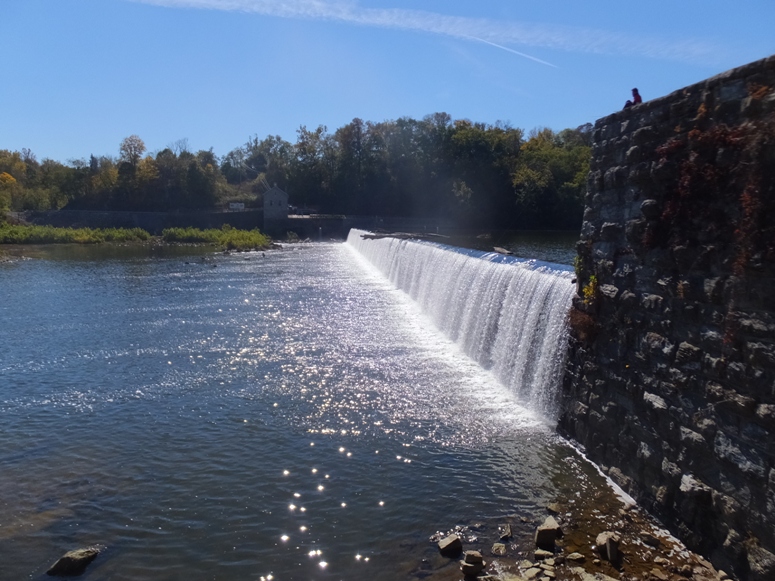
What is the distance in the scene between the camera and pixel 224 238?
186ft

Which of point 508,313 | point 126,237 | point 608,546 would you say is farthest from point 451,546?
point 126,237

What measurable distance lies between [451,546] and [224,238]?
173 feet

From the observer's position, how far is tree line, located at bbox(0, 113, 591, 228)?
73.2 metres

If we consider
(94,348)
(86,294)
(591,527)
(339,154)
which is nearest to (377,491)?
(591,527)

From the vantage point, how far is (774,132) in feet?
18.4

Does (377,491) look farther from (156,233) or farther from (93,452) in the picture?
(156,233)

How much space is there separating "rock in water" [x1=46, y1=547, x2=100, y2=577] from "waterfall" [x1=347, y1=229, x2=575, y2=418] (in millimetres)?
7138

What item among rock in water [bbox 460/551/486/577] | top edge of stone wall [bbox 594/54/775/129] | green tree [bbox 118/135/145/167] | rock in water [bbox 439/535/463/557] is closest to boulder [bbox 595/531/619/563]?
rock in water [bbox 460/551/486/577]

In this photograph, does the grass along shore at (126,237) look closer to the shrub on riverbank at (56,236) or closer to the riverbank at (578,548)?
the shrub on riverbank at (56,236)

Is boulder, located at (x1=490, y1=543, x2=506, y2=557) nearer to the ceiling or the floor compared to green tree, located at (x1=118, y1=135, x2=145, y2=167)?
nearer to the floor

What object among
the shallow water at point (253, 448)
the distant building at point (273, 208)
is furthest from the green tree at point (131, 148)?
the shallow water at point (253, 448)

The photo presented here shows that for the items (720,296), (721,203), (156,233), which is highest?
(721,203)

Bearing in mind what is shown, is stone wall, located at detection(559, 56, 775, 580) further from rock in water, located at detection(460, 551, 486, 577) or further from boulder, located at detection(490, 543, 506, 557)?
rock in water, located at detection(460, 551, 486, 577)

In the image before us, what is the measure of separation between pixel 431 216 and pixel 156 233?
1278 inches
